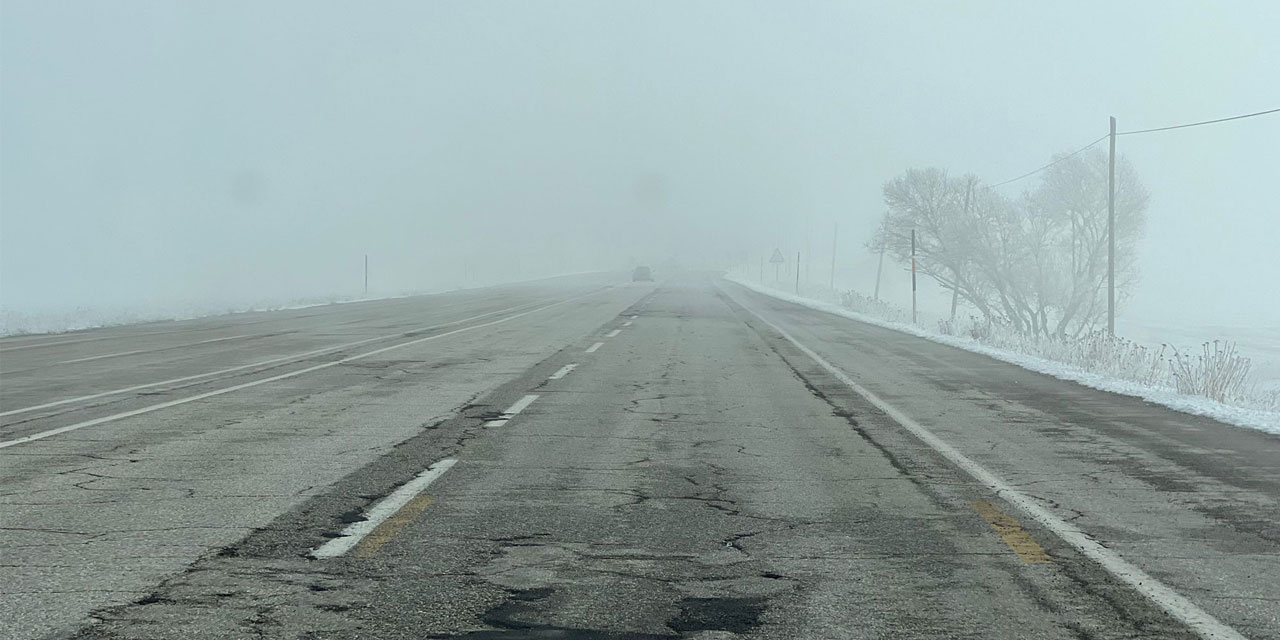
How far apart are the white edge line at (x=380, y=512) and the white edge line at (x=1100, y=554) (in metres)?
3.60

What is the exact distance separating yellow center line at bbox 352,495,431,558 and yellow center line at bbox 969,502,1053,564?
3.11 m

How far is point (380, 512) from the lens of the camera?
18.6 feet

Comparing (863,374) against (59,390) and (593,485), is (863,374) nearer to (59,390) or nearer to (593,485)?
(593,485)

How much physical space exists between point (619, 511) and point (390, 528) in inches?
51.0

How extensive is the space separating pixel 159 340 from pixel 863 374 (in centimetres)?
1380

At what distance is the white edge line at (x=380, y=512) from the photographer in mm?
4887

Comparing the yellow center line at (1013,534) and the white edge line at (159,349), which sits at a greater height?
the white edge line at (159,349)

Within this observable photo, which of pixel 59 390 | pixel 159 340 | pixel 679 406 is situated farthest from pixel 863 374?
pixel 159 340

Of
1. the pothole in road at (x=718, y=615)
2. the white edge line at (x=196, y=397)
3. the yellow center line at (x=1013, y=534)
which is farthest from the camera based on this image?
the white edge line at (x=196, y=397)

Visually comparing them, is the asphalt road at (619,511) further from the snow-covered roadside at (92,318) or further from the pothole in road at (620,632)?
the snow-covered roadside at (92,318)

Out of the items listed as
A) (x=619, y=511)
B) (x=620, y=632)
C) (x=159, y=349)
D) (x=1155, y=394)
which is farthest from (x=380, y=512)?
(x=159, y=349)

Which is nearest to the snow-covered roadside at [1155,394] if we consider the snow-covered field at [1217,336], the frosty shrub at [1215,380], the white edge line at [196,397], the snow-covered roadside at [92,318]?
the frosty shrub at [1215,380]

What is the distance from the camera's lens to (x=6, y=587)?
424 centimetres

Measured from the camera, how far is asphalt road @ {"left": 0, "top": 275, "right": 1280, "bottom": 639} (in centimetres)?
405
